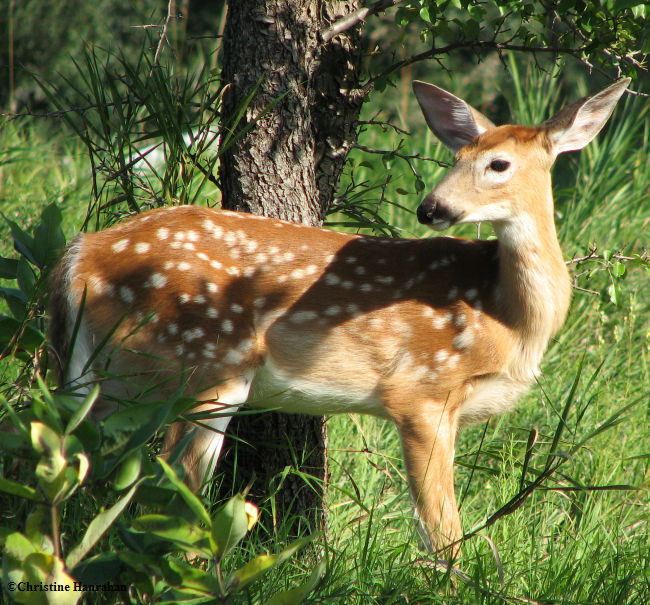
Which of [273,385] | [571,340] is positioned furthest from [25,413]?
[571,340]

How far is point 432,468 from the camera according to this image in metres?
3.26

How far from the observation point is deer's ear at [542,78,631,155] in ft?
11.1

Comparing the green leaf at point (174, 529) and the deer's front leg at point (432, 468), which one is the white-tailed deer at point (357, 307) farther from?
the green leaf at point (174, 529)

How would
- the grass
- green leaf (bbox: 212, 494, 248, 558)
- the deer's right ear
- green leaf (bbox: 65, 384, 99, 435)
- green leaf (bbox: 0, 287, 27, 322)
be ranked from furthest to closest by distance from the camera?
the deer's right ear
green leaf (bbox: 0, 287, 27, 322)
the grass
green leaf (bbox: 212, 494, 248, 558)
green leaf (bbox: 65, 384, 99, 435)

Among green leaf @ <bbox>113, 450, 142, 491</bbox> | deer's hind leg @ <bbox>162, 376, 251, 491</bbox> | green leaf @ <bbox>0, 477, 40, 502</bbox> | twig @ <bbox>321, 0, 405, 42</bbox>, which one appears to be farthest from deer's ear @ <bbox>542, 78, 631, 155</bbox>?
green leaf @ <bbox>0, 477, 40, 502</bbox>

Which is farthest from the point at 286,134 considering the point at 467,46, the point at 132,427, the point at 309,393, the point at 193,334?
the point at 132,427

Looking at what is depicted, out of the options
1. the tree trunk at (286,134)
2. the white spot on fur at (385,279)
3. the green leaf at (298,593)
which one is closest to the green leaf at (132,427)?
the green leaf at (298,593)

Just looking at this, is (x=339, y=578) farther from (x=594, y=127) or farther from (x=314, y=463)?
(x=594, y=127)

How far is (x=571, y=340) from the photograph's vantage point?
5027 millimetres

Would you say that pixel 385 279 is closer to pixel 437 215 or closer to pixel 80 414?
pixel 437 215

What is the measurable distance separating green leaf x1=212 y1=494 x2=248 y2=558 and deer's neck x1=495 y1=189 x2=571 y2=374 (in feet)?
5.69

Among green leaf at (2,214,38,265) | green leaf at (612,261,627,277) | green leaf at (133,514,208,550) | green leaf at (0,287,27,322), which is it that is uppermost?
green leaf at (2,214,38,265)

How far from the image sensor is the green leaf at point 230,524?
2.01 metres

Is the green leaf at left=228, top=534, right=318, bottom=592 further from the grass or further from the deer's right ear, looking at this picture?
the deer's right ear
